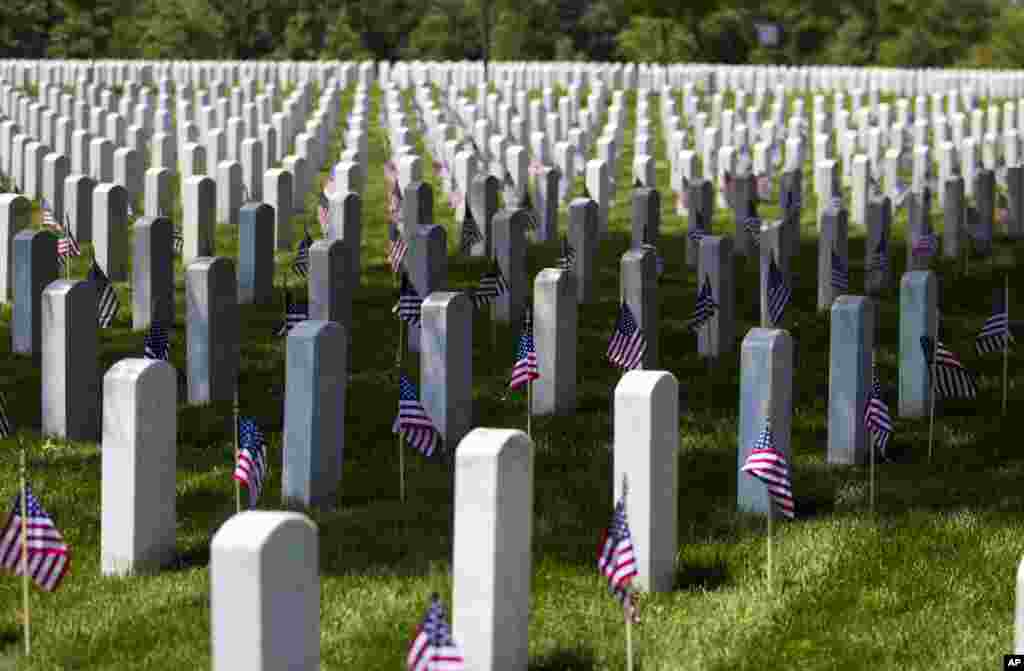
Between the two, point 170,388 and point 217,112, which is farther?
point 217,112

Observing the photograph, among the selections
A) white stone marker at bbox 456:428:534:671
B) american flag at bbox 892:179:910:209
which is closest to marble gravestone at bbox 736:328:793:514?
white stone marker at bbox 456:428:534:671

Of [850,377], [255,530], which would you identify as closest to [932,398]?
[850,377]

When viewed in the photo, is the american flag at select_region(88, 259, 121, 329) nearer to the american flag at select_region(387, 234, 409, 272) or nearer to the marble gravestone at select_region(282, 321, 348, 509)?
the american flag at select_region(387, 234, 409, 272)

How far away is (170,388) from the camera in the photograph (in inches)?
292

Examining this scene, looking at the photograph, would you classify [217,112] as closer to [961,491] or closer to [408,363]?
[408,363]

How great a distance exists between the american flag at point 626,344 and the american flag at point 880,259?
16.6 ft

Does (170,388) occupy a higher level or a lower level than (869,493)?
higher

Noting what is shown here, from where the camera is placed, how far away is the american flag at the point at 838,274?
13.6m

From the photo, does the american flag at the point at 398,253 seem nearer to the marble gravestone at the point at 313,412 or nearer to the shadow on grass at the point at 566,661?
the marble gravestone at the point at 313,412

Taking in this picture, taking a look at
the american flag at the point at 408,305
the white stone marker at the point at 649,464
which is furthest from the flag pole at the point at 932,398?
the american flag at the point at 408,305

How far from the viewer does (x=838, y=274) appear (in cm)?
1361

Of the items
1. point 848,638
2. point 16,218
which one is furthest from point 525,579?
point 16,218

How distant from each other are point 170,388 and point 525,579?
178 centimetres

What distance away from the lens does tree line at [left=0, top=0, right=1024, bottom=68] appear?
232 ft
